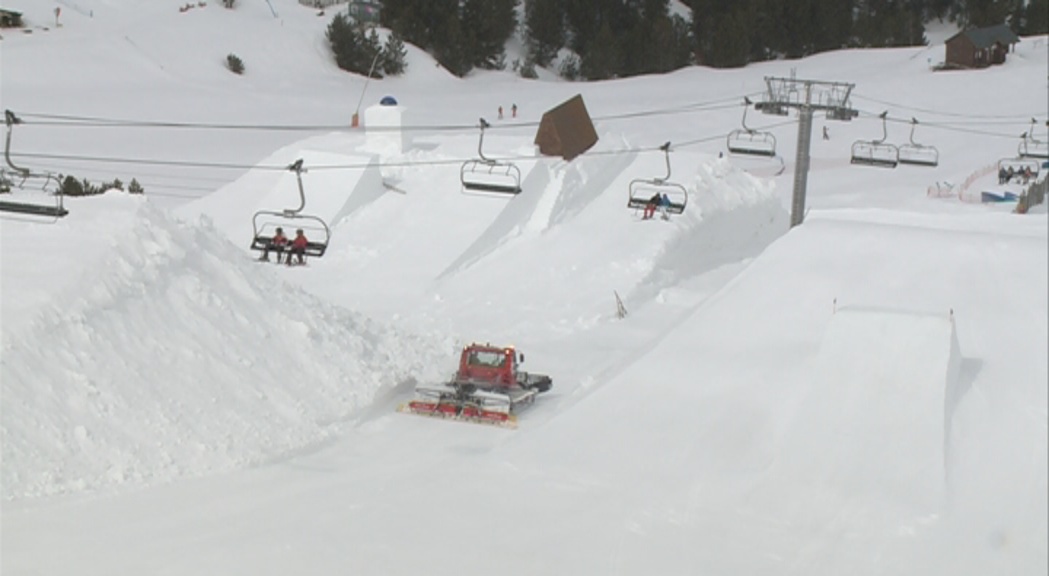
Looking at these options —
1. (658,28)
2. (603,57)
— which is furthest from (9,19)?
(658,28)

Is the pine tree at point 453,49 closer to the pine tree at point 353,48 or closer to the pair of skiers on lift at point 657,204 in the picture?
the pine tree at point 353,48

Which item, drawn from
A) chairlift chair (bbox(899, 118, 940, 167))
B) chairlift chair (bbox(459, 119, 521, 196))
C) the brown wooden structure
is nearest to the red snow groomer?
chairlift chair (bbox(459, 119, 521, 196))

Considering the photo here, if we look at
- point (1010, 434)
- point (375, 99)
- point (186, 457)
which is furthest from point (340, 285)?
point (375, 99)

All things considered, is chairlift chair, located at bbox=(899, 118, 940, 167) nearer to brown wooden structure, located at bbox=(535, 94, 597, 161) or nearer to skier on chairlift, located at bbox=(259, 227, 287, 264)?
brown wooden structure, located at bbox=(535, 94, 597, 161)

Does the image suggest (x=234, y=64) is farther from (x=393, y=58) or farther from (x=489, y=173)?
(x=489, y=173)

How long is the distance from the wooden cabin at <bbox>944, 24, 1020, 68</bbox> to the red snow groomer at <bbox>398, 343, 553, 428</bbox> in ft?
103

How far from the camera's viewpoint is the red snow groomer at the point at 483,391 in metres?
12.3

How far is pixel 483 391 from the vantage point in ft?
41.4

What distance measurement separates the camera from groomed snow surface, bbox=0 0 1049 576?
908 cm

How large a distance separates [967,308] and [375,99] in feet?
89.3

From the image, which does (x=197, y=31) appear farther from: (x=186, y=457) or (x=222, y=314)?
(x=186, y=457)

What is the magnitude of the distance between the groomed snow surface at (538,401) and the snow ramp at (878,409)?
0.08ft

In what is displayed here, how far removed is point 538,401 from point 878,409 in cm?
424

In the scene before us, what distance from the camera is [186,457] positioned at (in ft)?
35.2
